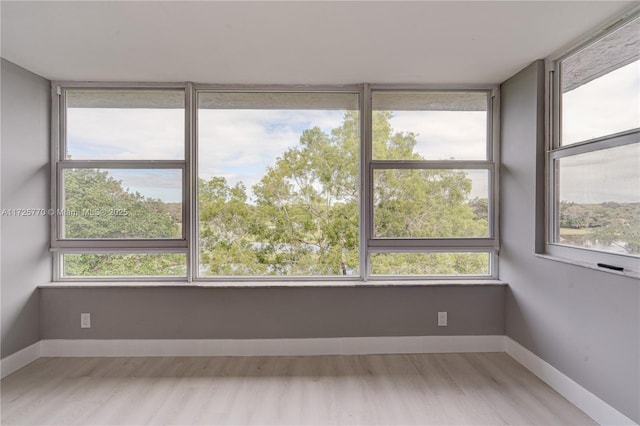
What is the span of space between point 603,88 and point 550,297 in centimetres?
146

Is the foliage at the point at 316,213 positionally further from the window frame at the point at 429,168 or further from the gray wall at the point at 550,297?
the gray wall at the point at 550,297

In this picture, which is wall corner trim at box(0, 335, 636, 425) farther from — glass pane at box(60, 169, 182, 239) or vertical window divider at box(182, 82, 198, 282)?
glass pane at box(60, 169, 182, 239)

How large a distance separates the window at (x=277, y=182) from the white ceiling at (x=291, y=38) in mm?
262

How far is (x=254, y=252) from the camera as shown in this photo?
114 inches

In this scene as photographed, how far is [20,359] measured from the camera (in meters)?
2.52

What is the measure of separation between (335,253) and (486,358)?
1.57 meters

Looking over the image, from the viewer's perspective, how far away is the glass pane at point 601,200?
5.96ft

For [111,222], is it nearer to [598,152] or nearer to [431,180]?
[431,180]

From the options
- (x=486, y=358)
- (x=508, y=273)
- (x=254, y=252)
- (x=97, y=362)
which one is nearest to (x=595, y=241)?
(x=508, y=273)

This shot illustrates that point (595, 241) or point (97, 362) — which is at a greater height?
point (595, 241)

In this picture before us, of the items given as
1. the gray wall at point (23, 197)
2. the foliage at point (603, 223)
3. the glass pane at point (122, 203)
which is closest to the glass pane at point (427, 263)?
the foliage at point (603, 223)

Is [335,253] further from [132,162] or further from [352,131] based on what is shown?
[132,162]

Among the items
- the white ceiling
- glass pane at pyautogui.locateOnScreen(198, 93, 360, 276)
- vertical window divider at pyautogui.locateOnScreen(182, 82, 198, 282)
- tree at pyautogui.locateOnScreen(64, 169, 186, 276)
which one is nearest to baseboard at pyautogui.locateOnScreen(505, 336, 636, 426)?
glass pane at pyautogui.locateOnScreen(198, 93, 360, 276)

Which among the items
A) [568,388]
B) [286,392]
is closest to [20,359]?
[286,392]
